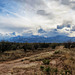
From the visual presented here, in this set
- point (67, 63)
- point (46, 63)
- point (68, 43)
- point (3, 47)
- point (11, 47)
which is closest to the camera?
point (67, 63)

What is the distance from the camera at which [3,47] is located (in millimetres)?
25781

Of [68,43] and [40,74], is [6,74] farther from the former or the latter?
[68,43]

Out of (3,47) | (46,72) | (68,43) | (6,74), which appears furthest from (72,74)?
(68,43)

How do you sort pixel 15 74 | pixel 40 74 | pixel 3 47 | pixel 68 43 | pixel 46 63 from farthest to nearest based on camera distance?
pixel 68 43, pixel 3 47, pixel 46 63, pixel 15 74, pixel 40 74

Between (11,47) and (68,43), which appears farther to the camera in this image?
(68,43)

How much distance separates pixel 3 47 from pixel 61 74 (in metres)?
21.0

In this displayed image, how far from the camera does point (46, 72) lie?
25.1ft

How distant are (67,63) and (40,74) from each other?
3.14 m

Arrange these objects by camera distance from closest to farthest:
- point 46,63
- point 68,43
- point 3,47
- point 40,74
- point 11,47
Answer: point 40,74 < point 46,63 < point 3,47 < point 11,47 < point 68,43

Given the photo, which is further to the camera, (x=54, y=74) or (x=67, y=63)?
(x=67, y=63)

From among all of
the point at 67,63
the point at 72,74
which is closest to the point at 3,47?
the point at 67,63

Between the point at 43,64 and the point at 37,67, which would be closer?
the point at 37,67

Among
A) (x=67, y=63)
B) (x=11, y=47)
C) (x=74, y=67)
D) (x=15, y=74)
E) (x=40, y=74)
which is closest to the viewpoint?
(x=40, y=74)

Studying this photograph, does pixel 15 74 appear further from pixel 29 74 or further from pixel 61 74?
pixel 61 74
